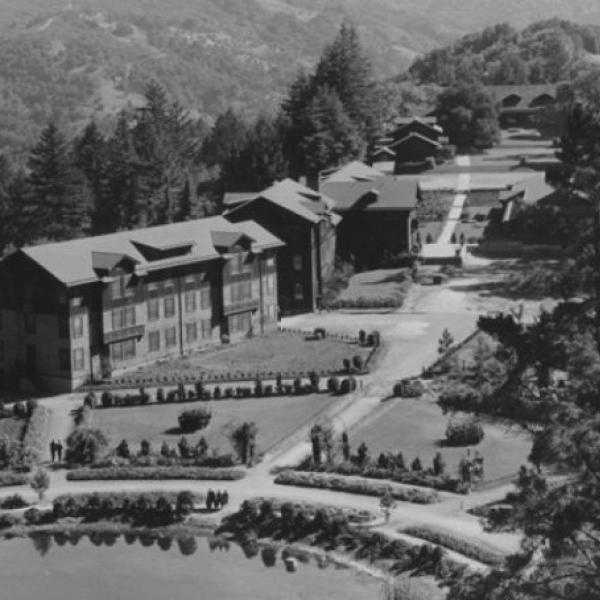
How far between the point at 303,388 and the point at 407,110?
347 feet

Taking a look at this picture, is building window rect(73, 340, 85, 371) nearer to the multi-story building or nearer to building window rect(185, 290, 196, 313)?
the multi-story building

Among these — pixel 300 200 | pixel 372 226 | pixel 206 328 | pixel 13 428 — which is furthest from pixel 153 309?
pixel 372 226

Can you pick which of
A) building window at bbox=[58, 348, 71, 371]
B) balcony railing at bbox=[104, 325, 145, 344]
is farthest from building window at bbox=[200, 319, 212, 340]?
building window at bbox=[58, 348, 71, 371]

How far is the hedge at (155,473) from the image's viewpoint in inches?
2512

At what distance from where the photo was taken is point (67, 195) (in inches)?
4646

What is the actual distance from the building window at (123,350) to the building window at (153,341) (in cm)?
135

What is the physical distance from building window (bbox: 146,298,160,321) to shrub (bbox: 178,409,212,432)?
14.9m

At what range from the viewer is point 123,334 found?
84.1m

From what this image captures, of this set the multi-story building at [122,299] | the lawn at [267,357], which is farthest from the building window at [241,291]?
the lawn at [267,357]

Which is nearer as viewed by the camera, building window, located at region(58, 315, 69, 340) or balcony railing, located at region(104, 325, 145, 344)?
building window, located at region(58, 315, 69, 340)

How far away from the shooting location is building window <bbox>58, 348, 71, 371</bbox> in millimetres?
81250

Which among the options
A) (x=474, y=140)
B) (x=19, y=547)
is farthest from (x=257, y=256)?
(x=474, y=140)

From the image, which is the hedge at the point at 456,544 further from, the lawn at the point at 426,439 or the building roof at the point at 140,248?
the building roof at the point at 140,248

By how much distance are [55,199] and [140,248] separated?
32.7m
